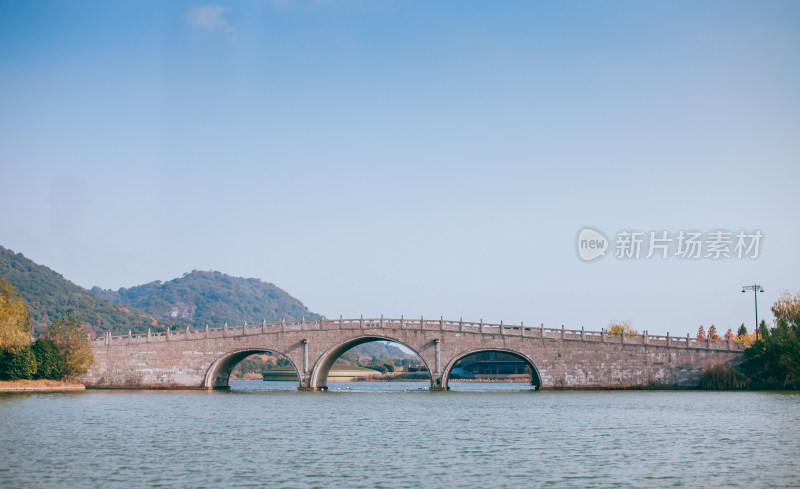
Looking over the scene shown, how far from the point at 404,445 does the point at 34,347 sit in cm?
4530

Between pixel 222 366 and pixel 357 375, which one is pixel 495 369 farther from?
pixel 222 366

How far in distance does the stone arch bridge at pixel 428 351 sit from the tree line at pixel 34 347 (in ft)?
11.3

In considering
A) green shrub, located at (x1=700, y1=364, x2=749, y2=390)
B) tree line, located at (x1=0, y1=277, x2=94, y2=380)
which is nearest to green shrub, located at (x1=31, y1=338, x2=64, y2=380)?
tree line, located at (x1=0, y1=277, x2=94, y2=380)

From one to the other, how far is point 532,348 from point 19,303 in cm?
4258

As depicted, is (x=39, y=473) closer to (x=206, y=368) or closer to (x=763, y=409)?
(x=763, y=409)

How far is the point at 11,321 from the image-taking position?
57.9 meters

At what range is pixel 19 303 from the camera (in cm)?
5959

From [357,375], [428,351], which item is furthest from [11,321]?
[357,375]

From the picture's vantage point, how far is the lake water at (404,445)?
21781mm

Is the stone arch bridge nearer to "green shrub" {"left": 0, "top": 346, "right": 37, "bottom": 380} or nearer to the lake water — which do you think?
"green shrub" {"left": 0, "top": 346, "right": 37, "bottom": 380}

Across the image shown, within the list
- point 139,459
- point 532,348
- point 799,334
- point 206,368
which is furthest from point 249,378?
point 139,459

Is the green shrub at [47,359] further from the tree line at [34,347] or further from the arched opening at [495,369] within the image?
the arched opening at [495,369]

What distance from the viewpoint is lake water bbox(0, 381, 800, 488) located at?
21781mm

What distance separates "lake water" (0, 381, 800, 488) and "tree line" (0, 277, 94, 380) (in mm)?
10767
